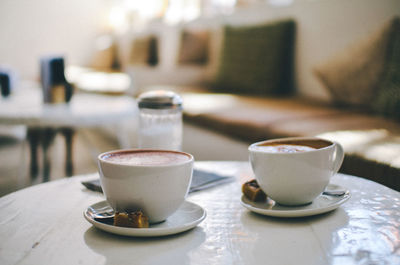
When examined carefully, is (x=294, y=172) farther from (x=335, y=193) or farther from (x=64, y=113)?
(x=64, y=113)

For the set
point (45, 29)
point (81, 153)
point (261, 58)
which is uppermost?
point (45, 29)

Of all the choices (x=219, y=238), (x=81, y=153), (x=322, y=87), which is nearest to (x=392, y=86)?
(x=322, y=87)

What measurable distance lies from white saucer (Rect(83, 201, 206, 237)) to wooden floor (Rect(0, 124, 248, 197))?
1.13 m

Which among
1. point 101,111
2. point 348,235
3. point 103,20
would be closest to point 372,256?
point 348,235

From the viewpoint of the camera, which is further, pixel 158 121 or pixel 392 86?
pixel 392 86

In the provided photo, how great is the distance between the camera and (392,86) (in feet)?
5.23

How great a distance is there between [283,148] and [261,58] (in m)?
1.95

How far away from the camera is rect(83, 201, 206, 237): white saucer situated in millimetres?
484

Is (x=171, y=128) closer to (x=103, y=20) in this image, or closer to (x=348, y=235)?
(x=348, y=235)

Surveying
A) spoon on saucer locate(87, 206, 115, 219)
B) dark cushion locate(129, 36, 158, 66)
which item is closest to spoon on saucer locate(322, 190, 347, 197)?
spoon on saucer locate(87, 206, 115, 219)

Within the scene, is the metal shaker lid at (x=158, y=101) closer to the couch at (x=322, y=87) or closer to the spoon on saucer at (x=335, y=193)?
the spoon on saucer at (x=335, y=193)

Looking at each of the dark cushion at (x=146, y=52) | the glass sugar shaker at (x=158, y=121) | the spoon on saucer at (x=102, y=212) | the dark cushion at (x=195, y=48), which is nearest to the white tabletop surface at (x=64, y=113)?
the glass sugar shaker at (x=158, y=121)

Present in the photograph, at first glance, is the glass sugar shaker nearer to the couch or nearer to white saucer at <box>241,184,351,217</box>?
white saucer at <box>241,184,351,217</box>

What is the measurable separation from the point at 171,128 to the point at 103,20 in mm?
6182
